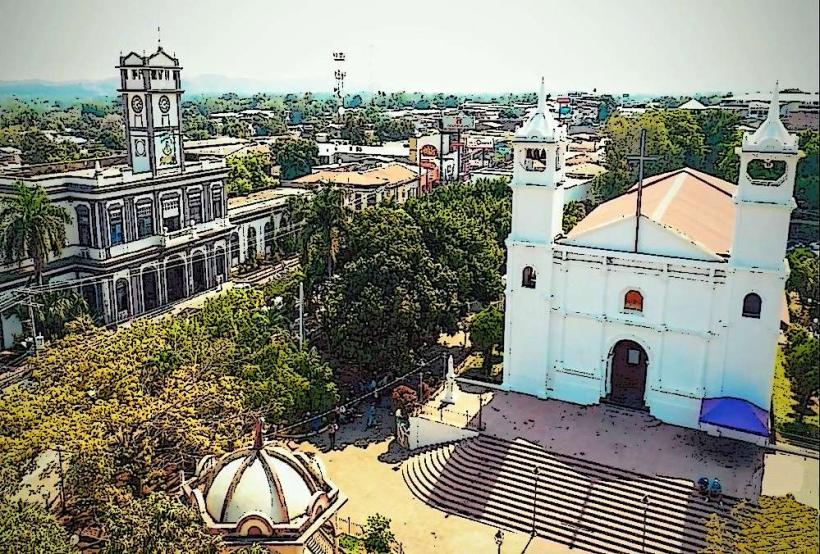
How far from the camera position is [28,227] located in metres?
21.9

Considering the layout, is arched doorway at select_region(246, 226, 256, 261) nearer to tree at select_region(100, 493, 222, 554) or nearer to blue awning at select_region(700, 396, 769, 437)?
blue awning at select_region(700, 396, 769, 437)

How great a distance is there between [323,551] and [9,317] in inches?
625

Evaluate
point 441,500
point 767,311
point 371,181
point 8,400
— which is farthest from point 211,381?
point 371,181

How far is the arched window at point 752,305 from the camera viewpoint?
1646 centimetres

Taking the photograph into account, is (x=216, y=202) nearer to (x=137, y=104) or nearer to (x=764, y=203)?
(x=137, y=104)

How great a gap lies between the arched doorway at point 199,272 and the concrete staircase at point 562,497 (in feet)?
50.2

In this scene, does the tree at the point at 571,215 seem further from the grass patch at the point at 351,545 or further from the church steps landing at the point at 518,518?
the grass patch at the point at 351,545

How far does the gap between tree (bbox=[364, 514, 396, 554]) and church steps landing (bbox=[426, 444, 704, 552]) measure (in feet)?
10.4

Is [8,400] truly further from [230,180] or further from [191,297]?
[230,180]

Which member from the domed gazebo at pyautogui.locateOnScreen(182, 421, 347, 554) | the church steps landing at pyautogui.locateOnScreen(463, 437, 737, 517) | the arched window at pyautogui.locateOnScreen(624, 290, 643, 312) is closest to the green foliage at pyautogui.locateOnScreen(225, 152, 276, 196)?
the arched window at pyautogui.locateOnScreen(624, 290, 643, 312)

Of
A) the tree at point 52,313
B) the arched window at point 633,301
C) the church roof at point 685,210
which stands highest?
the church roof at point 685,210

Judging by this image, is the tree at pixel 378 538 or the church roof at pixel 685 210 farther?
the church roof at pixel 685 210

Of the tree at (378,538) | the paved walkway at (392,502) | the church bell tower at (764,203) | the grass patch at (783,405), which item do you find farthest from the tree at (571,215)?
the tree at (378,538)

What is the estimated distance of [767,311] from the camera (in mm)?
16375
